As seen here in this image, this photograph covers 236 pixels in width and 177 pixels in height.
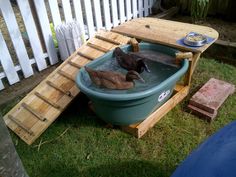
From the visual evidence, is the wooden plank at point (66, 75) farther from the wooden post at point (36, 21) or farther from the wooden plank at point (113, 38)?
the wooden post at point (36, 21)

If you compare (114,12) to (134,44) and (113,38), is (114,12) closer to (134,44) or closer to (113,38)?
(113,38)

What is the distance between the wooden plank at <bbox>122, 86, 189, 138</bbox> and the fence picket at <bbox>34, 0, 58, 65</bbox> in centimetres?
188

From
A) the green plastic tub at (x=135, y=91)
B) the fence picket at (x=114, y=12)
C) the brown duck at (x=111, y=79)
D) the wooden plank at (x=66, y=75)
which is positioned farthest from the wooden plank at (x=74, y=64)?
the fence picket at (x=114, y=12)

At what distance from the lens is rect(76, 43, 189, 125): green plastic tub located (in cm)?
237

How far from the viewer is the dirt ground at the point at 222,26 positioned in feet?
14.4

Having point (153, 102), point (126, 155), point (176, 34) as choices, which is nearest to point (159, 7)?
point (176, 34)

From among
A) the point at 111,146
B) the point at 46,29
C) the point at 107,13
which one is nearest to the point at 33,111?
the point at 111,146

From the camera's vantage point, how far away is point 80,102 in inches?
132

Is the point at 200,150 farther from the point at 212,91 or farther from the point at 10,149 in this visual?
the point at 212,91

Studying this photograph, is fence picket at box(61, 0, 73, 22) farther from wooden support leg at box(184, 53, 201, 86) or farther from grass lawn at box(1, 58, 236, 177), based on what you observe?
wooden support leg at box(184, 53, 201, 86)

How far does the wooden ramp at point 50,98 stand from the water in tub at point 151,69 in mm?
267

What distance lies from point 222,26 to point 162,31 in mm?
1894

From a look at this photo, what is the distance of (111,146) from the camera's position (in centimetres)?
270

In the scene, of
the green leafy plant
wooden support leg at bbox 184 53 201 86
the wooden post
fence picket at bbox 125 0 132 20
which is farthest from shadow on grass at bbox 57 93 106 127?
the green leafy plant
